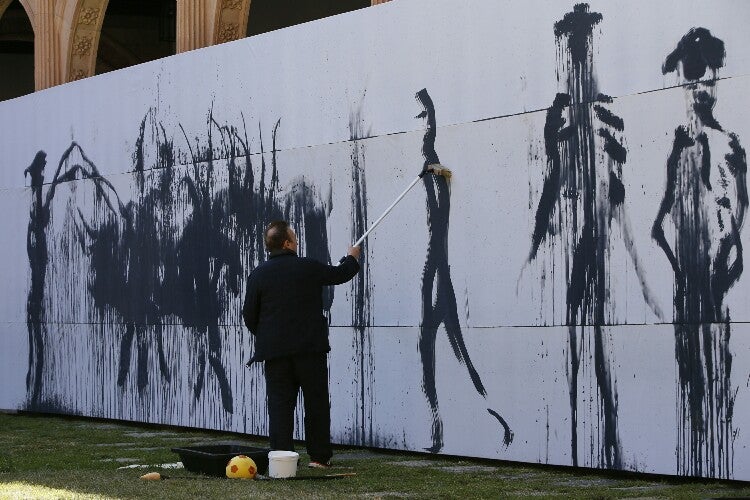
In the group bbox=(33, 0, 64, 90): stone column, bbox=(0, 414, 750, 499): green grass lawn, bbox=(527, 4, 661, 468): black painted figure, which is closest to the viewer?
bbox=(0, 414, 750, 499): green grass lawn

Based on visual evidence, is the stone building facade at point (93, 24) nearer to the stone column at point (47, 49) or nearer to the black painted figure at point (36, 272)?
the stone column at point (47, 49)

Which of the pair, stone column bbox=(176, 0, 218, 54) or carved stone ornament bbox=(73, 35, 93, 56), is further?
carved stone ornament bbox=(73, 35, 93, 56)

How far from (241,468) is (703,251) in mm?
2757

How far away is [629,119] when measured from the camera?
864cm

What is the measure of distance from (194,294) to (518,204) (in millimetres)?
3905

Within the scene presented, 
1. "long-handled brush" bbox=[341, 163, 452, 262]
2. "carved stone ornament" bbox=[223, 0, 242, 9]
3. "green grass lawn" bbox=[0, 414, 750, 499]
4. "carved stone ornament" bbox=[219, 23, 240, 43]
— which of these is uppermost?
"carved stone ornament" bbox=[223, 0, 242, 9]

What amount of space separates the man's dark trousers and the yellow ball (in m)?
0.82

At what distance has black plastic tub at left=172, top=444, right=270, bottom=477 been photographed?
8516 mm

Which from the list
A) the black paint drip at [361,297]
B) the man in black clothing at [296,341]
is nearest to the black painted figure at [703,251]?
the man in black clothing at [296,341]

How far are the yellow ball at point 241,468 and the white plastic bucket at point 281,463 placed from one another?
10 cm

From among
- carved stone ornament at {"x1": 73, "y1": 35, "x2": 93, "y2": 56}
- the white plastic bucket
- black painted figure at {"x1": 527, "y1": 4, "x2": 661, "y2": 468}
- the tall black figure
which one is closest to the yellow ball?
the white plastic bucket

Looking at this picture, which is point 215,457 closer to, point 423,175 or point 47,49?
point 423,175

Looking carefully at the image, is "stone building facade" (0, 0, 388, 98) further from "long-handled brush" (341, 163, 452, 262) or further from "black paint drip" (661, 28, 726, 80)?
"black paint drip" (661, 28, 726, 80)

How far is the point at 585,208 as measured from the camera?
8906 mm
